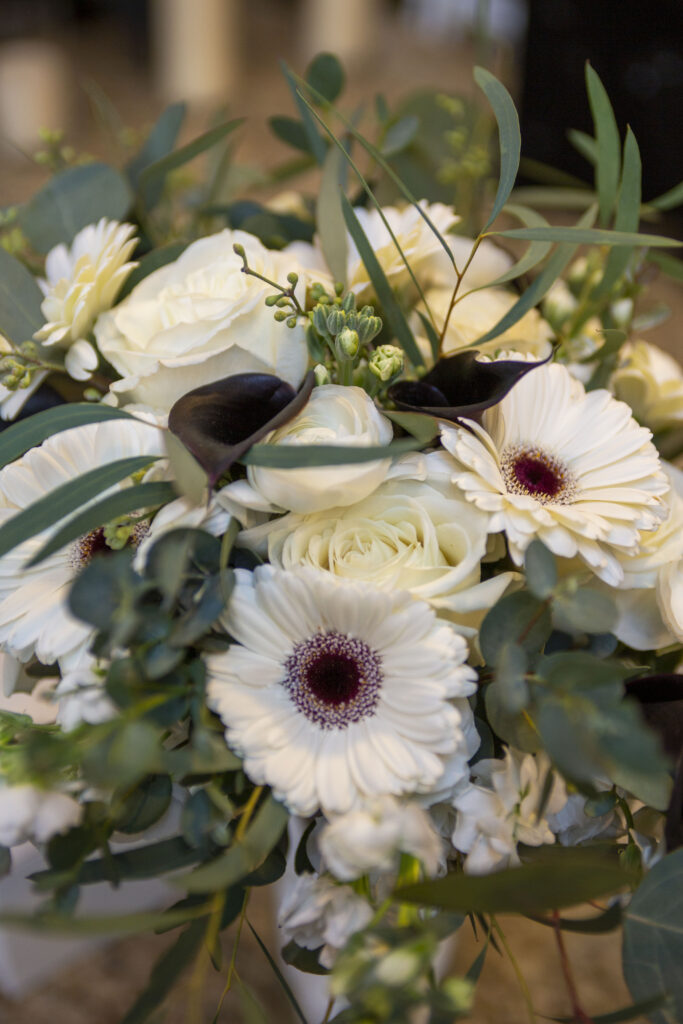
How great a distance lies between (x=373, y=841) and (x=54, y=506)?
0.55 ft

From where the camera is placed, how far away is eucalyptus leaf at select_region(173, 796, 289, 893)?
27 cm

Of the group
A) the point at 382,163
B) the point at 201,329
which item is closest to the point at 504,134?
the point at 382,163

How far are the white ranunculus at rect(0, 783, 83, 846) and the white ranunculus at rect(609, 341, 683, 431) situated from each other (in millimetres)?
359

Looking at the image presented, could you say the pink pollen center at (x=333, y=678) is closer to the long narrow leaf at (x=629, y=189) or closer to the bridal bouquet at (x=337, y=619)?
the bridal bouquet at (x=337, y=619)

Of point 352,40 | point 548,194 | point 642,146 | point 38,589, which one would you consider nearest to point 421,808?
point 38,589

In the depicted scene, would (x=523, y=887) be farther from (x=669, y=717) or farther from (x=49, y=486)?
(x=49, y=486)

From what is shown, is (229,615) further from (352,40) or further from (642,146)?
(352,40)

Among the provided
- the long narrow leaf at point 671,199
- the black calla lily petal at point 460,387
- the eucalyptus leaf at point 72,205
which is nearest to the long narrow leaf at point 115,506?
the black calla lily petal at point 460,387

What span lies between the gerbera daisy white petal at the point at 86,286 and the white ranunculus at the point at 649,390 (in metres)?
0.28

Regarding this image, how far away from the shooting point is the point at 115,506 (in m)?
0.32

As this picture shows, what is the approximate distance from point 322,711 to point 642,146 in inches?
43.7

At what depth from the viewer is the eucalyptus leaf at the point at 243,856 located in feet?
0.87

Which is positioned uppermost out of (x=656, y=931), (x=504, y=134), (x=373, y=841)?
(x=504, y=134)

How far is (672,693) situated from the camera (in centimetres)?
33
